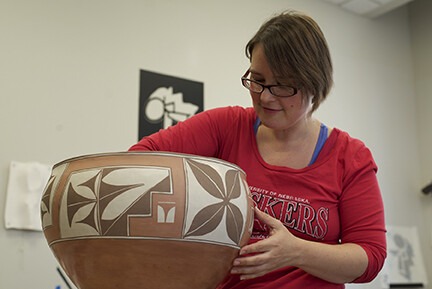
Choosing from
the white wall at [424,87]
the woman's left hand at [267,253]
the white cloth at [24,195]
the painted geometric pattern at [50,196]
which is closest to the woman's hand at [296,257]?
the woman's left hand at [267,253]

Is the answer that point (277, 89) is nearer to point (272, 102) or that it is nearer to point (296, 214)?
point (272, 102)

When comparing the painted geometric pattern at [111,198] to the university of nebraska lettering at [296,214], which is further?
the university of nebraska lettering at [296,214]

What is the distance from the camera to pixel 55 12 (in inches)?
100

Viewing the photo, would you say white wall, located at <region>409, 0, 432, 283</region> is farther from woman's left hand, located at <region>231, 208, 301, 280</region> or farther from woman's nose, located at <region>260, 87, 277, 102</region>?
woman's left hand, located at <region>231, 208, 301, 280</region>

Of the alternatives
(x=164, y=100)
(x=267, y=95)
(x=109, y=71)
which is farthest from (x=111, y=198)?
(x=164, y=100)

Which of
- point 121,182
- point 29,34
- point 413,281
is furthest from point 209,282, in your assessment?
point 413,281

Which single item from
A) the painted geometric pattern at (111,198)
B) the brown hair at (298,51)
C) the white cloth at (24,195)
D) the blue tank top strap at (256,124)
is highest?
the brown hair at (298,51)

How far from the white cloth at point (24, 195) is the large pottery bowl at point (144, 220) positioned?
5.39ft

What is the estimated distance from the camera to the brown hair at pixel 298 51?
103cm

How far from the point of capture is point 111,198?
0.71 m

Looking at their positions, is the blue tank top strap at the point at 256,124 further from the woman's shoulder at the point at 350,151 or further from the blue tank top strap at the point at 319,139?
the woman's shoulder at the point at 350,151

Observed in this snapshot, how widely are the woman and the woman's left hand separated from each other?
0.13 meters

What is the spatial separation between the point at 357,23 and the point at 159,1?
1803mm

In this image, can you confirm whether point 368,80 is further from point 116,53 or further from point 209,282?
point 209,282
